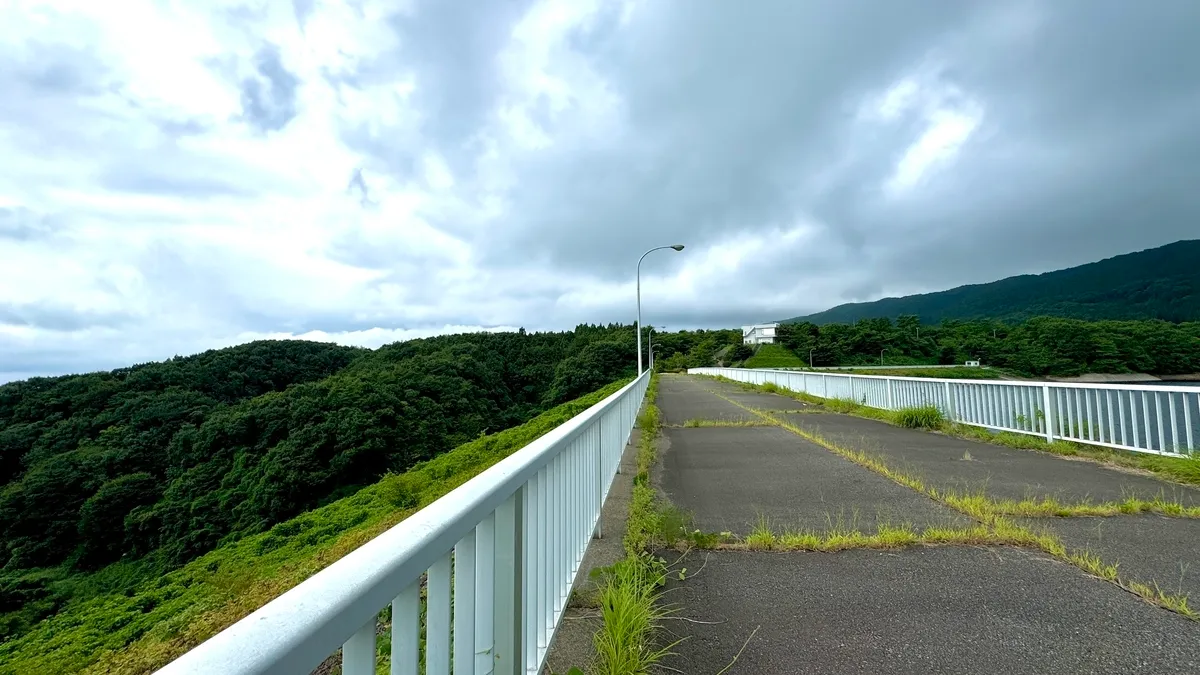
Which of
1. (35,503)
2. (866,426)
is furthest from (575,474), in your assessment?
(35,503)

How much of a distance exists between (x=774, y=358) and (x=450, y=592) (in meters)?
72.5

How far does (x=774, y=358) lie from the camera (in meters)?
69.8

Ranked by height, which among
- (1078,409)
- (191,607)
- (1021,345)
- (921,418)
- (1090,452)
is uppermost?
(1021,345)

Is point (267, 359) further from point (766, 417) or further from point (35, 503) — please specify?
point (766, 417)

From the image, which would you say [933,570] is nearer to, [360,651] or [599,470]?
[599,470]

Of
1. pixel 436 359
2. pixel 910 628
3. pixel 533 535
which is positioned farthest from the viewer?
pixel 436 359

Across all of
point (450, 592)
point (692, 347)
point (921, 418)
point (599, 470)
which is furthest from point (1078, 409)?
point (692, 347)

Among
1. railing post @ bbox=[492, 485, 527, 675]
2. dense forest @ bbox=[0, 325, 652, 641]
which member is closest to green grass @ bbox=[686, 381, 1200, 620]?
railing post @ bbox=[492, 485, 527, 675]

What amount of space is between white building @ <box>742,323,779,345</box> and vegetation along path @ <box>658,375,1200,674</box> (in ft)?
265

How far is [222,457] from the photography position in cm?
3853

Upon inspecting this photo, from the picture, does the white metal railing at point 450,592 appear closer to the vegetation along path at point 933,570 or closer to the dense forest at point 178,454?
the vegetation along path at point 933,570

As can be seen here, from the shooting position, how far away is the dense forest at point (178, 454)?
3183cm

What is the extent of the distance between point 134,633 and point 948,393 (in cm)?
1330

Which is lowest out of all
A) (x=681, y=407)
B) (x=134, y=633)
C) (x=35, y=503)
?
(x=35, y=503)
